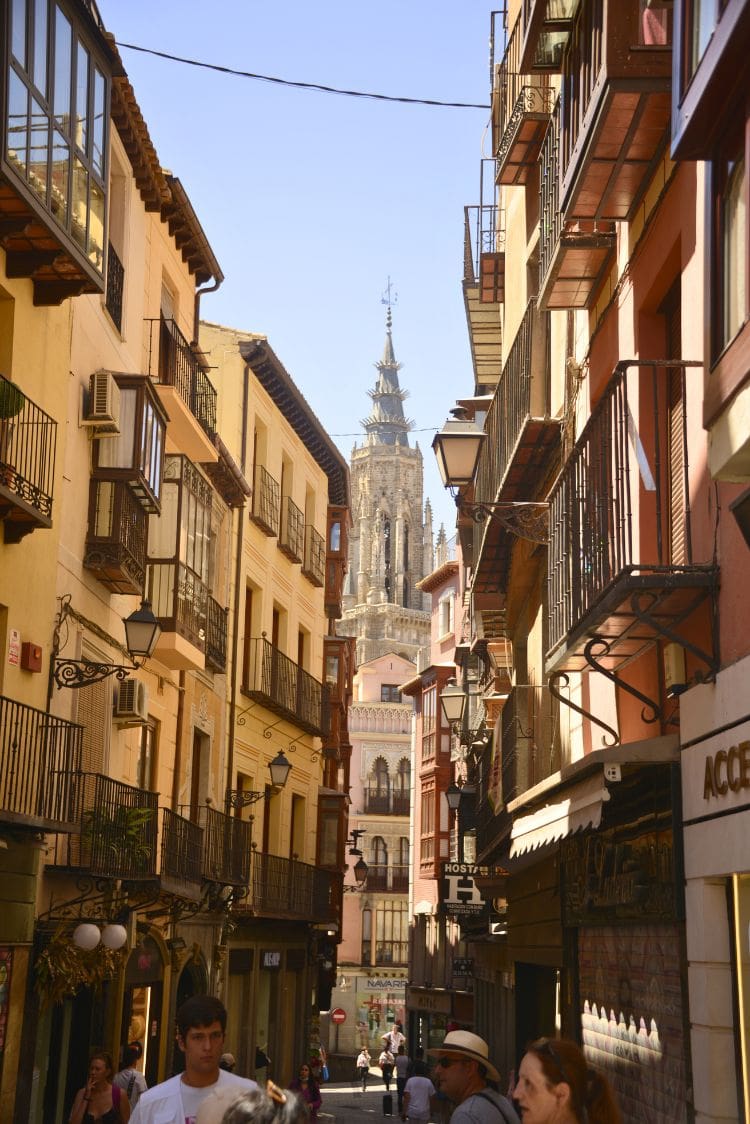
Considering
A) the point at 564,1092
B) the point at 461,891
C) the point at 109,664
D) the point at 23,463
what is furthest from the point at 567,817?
the point at 461,891

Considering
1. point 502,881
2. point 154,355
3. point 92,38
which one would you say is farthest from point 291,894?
point 92,38

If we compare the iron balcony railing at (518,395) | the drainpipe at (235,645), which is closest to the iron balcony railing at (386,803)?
the drainpipe at (235,645)

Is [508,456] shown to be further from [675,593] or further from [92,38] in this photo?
[675,593]

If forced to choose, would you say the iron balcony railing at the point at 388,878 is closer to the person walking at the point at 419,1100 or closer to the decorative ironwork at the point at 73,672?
the person walking at the point at 419,1100

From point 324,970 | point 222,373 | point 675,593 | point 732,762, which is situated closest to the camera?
point 732,762

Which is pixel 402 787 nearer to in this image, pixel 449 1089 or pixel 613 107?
pixel 613 107

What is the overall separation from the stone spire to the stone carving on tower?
10.5 feet

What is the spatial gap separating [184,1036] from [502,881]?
17356 mm

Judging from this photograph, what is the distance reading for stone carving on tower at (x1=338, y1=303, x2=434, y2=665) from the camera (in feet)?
398

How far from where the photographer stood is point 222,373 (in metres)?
28.0

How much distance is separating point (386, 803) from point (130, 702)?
194ft

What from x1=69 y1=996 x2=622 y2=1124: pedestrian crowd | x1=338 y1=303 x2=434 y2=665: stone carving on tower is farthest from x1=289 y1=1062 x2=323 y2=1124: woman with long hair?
x1=338 y1=303 x2=434 y2=665: stone carving on tower

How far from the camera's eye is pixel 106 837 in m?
16.0

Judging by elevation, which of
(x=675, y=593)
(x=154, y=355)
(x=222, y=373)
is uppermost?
(x=222, y=373)
